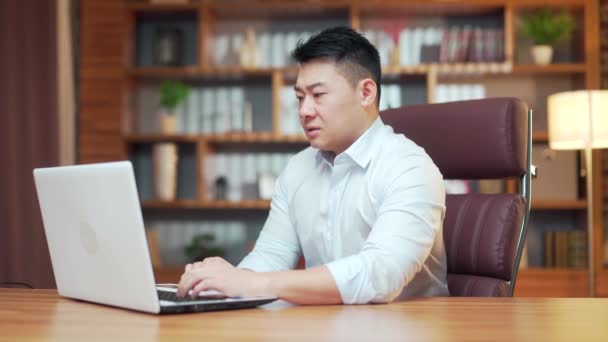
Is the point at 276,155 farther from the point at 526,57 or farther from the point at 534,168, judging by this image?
the point at 534,168

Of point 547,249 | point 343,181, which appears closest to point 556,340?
point 343,181

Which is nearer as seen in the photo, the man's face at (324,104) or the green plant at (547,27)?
the man's face at (324,104)

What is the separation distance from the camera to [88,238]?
1343 millimetres

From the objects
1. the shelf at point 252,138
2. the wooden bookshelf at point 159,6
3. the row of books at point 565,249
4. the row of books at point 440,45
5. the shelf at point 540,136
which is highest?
the wooden bookshelf at point 159,6

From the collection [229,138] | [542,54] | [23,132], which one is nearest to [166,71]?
[229,138]

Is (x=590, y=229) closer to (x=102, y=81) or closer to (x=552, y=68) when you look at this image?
(x=552, y=68)

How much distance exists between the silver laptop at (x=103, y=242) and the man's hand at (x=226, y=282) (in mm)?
19

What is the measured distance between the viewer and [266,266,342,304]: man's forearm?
1379 mm

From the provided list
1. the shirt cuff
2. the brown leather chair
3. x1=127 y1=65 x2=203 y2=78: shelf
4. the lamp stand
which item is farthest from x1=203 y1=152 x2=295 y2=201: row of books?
the shirt cuff

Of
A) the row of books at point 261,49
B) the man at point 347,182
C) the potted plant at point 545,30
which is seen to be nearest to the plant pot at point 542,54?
the potted plant at point 545,30

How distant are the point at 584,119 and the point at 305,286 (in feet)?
9.25

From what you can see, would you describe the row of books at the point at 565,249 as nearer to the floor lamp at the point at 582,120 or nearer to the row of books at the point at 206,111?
the floor lamp at the point at 582,120

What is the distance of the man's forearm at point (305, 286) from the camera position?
4.52 feet

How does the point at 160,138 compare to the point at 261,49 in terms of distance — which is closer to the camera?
the point at 160,138
